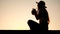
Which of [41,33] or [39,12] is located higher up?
[39,12]

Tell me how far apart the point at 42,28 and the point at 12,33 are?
338mm

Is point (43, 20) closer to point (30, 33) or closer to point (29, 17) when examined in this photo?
point (30, 33)

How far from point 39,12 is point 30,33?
0.27 metres

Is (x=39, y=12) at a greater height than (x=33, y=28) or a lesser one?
greater

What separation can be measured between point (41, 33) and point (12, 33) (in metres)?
0.31

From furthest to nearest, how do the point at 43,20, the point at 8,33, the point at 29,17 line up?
the point at 29,17, the point at 43,20, the point at 8,33

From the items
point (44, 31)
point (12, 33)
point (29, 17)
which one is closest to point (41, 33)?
point (44, 31)

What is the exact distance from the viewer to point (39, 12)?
5.31 ft

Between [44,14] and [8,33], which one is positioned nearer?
[8,33]

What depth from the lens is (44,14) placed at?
5.32 ft

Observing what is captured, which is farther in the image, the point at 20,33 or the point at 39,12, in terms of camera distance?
the point at 39,12

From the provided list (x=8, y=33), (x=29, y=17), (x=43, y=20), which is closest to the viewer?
(x=8, y=33)

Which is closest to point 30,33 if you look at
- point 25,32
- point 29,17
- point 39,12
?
point 25,32

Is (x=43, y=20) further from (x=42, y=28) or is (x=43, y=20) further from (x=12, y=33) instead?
(x=12, y=33)
